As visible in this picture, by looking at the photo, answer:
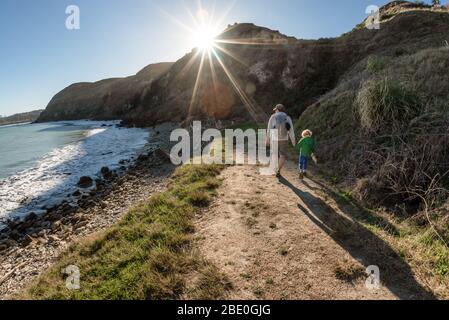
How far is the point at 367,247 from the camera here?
6098 millimetres

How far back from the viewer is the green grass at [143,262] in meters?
5.34

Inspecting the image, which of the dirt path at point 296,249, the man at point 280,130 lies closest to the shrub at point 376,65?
the man at point 280,130

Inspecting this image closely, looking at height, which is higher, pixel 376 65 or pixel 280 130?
pixel 376 65

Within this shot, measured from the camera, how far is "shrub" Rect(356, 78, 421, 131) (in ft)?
33.1

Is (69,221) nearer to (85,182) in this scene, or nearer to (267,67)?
(85,182)

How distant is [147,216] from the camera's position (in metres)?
8.73

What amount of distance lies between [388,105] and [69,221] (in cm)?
1259

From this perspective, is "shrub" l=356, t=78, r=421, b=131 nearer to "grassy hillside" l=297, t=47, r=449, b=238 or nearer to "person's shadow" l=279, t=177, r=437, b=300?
"grassy hillside" l=297, t=47, r=449, b=238

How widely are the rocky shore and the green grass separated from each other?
144 centimetres

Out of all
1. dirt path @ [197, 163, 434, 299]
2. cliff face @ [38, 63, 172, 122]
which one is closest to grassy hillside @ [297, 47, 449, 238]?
dirt path @ [197, 163, 434, 299]

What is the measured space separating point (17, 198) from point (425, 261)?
17857 millimetres

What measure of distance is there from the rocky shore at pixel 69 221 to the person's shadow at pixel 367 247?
6839 millimetres

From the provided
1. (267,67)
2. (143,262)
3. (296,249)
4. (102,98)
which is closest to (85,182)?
(143,262)
